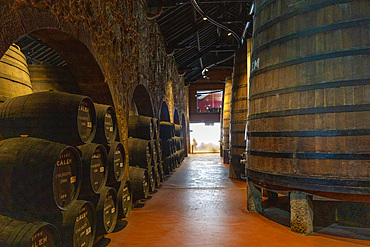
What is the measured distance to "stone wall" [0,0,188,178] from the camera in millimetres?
2340

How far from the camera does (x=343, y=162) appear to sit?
2977 millimetres

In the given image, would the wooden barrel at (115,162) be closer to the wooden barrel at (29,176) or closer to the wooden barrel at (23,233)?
the wooden barrel at (29,176)

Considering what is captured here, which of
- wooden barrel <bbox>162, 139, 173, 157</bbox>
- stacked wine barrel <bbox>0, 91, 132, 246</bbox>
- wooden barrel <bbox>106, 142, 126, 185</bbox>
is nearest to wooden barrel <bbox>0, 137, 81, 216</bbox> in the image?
stacked wine barrel <bbox>0, 91, 132, 246</bbox>

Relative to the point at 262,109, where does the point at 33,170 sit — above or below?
below

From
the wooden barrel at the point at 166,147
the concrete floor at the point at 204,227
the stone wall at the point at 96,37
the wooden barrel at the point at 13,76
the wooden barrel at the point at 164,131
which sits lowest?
the concrete floor at the point at 204,227

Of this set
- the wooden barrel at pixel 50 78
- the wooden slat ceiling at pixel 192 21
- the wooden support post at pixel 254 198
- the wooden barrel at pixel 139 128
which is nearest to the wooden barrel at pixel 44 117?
the wooden barrel at pixel 50 78

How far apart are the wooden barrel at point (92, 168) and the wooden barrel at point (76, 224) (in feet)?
0.64

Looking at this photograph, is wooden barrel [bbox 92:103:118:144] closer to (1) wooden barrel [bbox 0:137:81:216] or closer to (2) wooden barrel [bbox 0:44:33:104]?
(2) wooden barrel [bbox 0:44:33:104]

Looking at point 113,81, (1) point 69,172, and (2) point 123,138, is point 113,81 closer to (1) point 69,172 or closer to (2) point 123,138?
(2) point 123,138

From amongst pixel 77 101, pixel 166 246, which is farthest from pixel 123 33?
pixel 166 246

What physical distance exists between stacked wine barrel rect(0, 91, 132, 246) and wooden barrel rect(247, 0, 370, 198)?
2112mm

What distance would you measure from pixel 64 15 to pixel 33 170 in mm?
1806

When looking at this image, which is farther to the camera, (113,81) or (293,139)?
(113,81)

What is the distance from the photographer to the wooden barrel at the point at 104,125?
338 centimetres
